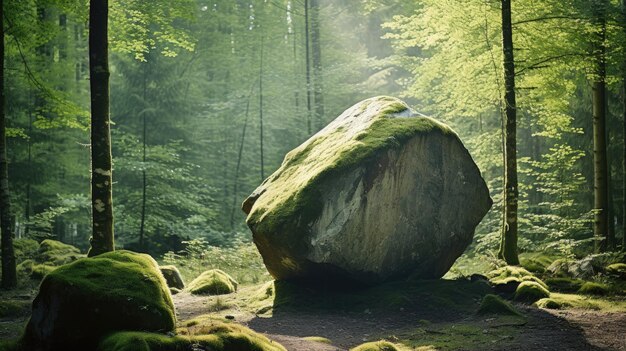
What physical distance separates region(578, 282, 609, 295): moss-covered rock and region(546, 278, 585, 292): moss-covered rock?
37cm

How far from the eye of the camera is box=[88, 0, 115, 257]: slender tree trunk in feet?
25.9

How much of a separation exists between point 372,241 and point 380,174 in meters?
1.28

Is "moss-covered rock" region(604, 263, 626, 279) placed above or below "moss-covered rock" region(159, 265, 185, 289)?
above

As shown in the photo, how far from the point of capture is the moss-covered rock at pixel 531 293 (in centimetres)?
981

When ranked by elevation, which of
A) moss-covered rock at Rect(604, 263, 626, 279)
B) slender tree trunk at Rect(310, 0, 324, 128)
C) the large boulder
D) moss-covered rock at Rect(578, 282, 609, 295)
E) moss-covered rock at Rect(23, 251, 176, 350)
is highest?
slender tree trunk at Rect(310, 0, 324, 128)

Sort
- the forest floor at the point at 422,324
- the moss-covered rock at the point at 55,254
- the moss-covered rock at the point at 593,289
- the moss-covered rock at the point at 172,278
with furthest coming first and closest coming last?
the moss-covered rock at the point at 55,254 < the moss-covered rock at the point at 172,278 < the moss-covered rock at the point at 593,289 < the forest floor at the point at 422,324

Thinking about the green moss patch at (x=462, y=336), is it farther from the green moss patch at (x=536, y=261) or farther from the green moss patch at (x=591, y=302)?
the green moss patch at (x=536, y=261)

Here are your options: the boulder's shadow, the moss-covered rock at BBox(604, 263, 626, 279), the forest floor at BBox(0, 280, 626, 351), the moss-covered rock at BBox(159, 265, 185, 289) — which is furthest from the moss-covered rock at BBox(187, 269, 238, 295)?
the moss-covered rock at BBox(604, 263, 626, 279)

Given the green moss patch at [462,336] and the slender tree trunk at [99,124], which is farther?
the slender tree trunk at [99,124]

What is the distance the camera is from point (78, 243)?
24562mm

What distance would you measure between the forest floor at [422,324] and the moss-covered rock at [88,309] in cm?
199

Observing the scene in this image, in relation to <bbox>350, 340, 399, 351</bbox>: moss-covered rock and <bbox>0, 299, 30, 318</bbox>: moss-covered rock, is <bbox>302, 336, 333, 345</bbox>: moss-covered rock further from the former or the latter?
<bbox>0, 299, 30, 318</bbox>: moss-covered rock

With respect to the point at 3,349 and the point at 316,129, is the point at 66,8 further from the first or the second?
the point at 316,129

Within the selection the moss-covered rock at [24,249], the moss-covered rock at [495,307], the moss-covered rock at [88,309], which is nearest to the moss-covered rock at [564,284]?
the moss-covered rock at [495,307]
